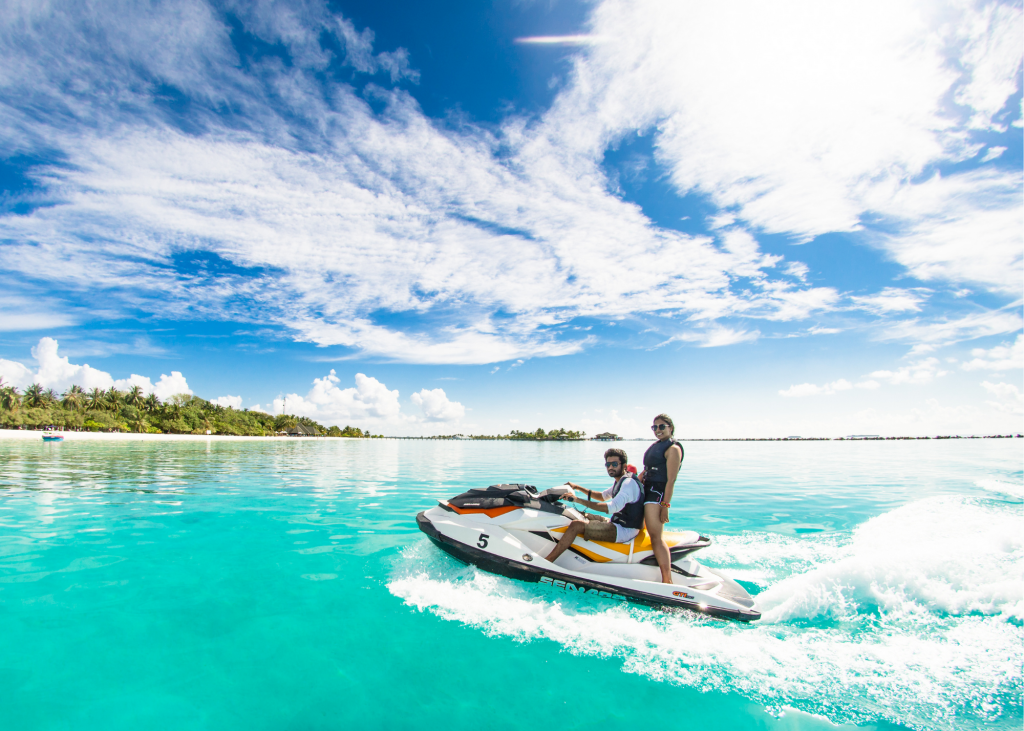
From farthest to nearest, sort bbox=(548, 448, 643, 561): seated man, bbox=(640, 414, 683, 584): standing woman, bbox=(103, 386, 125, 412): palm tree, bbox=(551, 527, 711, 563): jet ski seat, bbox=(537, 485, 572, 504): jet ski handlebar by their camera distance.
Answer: bbox=(103, 386, 125, 412): palm tree
bbox=(537, 485, 572, 504): jet ski handlebar
bbox=(551, 527, 711, 563): jet ski seat
bbox=(548, 448, 643, 561): seated man
bbox=(640, 414, 683, 584): standing woman

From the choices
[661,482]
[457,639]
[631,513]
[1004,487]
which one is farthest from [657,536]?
[1004,487]

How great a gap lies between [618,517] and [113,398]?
11233 cm

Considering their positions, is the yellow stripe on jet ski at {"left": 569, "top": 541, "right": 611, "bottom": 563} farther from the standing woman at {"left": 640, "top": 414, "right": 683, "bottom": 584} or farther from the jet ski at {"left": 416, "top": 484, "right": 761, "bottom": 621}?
the standing woman at {"left": 640, "top": 414, "right": 683, "bottom": 584}

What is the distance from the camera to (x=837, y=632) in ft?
15.8

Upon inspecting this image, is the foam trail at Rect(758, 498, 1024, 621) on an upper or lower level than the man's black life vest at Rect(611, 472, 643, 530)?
lower

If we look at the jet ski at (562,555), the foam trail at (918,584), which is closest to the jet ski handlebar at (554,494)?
the jet ski at (562,555)

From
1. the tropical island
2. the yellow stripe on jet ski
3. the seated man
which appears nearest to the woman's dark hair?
the seated man

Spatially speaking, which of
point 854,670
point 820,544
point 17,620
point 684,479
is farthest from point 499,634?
point 684,479

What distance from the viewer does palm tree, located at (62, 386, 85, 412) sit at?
81.5 meters

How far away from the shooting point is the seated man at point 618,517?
5672 millimetres

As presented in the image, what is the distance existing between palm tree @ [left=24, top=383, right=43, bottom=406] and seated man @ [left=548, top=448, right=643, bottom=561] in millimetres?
111598

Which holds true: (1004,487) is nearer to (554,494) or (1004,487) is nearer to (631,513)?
(631,513)

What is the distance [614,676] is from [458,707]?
4.66ft

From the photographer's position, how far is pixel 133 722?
134 inches
